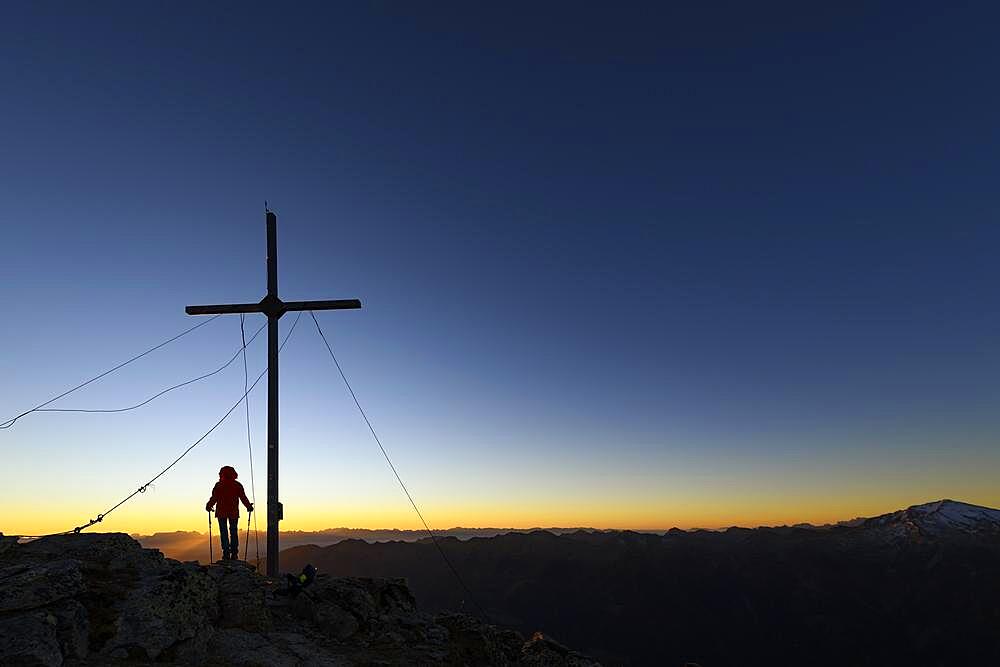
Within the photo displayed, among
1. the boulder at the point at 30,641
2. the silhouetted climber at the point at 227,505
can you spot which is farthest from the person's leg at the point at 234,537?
the boulder at the point at 30,641

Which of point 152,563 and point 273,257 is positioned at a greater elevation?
point 273,257

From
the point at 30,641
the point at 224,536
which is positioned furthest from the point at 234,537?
the point at 30,641

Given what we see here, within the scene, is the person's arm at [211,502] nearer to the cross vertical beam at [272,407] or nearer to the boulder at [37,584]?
the cross vertical beam at [272,407]

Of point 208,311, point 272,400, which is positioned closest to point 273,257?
point 208,311

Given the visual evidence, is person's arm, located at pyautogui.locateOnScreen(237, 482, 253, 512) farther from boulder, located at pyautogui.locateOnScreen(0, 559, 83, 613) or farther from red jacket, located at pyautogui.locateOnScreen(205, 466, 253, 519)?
boulder, located at pyautogui.locateOnScreen(0, 559, 83, 613)

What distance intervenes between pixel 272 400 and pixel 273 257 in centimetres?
469

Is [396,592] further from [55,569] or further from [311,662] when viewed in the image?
[55,569]

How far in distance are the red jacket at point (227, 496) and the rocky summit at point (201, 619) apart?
2943mm

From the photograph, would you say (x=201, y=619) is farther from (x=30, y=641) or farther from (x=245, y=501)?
(x=245, y=501)

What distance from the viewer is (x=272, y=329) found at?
19250 mm

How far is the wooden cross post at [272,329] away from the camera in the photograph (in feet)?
59.5

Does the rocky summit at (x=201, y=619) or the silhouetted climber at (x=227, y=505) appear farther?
the silhouetted climber at (x=227, y=505)

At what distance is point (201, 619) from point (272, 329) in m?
9.08

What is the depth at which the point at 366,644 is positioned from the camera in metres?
14.4
